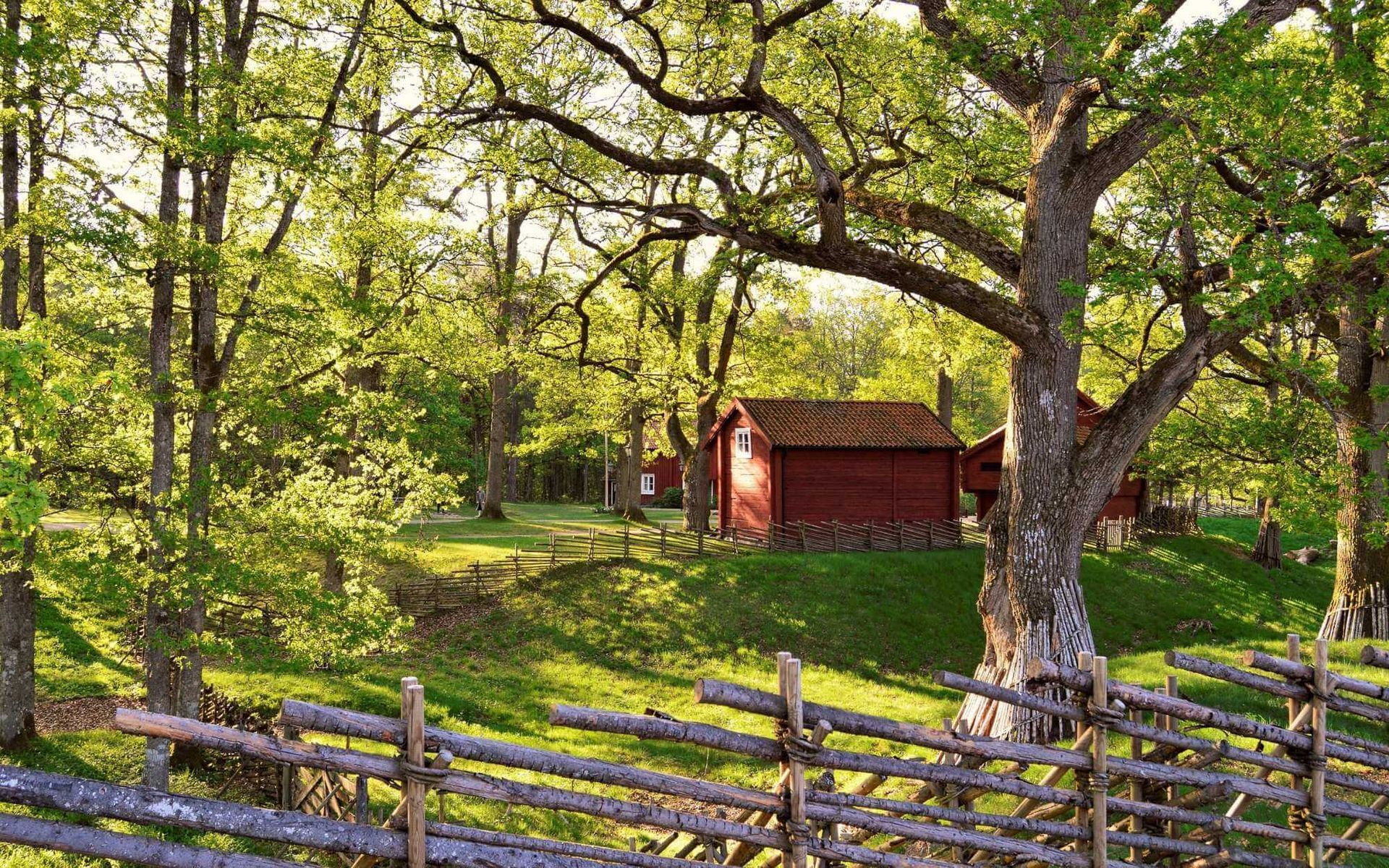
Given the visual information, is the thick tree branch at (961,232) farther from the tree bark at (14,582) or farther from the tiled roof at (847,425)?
the tiled roof at (847,425)

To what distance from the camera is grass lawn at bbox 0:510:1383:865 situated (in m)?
14.8

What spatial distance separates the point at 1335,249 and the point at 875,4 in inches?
334

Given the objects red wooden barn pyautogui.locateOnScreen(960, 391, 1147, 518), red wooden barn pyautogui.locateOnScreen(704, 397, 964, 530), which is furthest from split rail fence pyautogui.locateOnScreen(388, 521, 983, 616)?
red wooden barn pyautogui.locateOnScreen(960, 391, 1147, 518)

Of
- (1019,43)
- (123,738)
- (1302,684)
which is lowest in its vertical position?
(123,738)

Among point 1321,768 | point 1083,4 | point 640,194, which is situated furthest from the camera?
point 640,194

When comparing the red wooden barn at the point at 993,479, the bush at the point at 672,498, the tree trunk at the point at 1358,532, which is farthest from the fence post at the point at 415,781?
the bush at the point at 672,498

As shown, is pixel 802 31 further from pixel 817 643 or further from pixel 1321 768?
pixel 817 643

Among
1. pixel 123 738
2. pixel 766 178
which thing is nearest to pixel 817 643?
pixel 766 178

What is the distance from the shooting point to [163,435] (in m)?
11.9

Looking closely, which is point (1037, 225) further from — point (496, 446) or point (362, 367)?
point (496, 446)

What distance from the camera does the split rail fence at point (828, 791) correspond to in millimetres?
4328

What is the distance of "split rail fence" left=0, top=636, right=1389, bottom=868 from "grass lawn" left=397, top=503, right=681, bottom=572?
15493 mm

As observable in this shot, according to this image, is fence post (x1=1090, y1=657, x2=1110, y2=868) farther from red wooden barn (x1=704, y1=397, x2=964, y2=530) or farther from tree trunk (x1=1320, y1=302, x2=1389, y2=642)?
red wooden barn (x1=704, y1=397, x2=964, y2=530)

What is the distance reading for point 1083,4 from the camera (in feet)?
31.6
